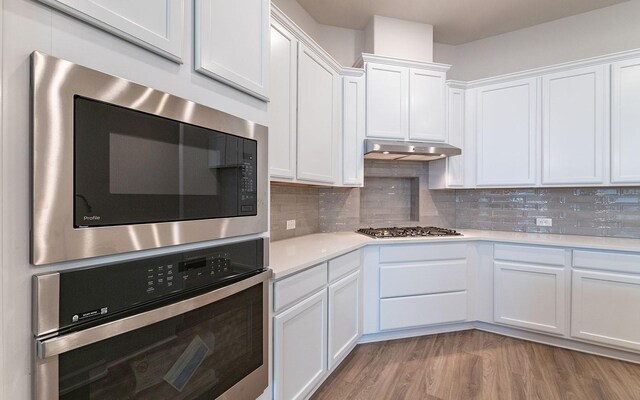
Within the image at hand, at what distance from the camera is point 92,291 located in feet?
2.22

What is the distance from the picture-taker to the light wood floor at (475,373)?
1985 millimetres

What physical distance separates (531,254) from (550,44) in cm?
225

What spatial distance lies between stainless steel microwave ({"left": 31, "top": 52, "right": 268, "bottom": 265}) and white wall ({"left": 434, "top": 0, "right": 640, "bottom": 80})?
→ 3472 mm

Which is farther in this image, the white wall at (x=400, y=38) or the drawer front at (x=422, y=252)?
the white wall at (x=400, y=38)

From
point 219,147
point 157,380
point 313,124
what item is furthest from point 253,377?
point 313,124

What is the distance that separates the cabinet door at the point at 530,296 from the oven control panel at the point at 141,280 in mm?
2657

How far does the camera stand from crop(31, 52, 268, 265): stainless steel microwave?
60 cm

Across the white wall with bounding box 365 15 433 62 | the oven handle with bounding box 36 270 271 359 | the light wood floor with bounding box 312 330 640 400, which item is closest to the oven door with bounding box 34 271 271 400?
the oven handle with bounding box 36 270 271 359

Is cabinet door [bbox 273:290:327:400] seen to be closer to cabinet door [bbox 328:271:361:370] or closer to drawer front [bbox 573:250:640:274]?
cabinet door [bbox 328:271:361:370]

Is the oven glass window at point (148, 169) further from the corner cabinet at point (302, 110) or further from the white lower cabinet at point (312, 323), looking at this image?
the corner cabinet at point (302, 110)

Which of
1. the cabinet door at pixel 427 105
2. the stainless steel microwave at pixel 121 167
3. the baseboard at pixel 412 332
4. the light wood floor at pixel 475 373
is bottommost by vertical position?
the light wood floor at pixel 475 373

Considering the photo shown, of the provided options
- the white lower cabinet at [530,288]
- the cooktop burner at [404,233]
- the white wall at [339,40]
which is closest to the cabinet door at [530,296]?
the white lower cabinet at [530,288]

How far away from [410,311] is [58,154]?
273cm

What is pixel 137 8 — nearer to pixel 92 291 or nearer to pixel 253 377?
pixel 92 291
